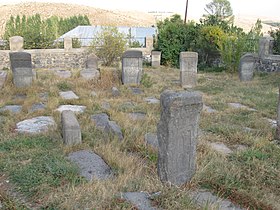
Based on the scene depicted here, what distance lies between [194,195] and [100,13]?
69202 mm

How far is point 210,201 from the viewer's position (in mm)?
2957

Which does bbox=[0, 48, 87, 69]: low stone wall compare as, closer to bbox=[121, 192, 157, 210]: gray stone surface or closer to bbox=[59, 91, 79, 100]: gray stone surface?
bbox=[59, 91, 79, 100]: gray stone surface

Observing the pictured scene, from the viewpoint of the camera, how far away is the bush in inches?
606

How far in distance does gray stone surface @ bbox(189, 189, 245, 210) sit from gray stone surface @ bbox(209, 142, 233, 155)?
141 cm

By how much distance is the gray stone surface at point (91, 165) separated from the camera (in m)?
3.53

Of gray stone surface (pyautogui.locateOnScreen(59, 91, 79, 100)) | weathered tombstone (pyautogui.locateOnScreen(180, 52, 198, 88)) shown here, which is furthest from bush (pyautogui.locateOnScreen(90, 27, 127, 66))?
gray stone surface (pyautogui.locateOnScreen(59, 91, 79, 100))

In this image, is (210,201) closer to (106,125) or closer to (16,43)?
(106,125)

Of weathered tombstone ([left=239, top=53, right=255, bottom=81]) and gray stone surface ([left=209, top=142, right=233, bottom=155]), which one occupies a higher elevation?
weathered tombstone ([left=239, top=53, right=255, bottom=81])

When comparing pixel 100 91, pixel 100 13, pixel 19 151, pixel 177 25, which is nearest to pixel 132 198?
pixel 19 151

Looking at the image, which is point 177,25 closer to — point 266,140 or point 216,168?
point 266,140

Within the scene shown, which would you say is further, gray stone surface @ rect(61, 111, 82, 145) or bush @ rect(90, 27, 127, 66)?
bush @ rect(90, 27, 127, 66)

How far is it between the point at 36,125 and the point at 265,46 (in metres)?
11.5

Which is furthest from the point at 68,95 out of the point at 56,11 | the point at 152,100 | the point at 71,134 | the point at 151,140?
the point at 56,11

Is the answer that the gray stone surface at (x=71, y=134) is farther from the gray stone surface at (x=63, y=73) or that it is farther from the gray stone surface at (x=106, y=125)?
the gray stone surface at (x=63, y=73)
